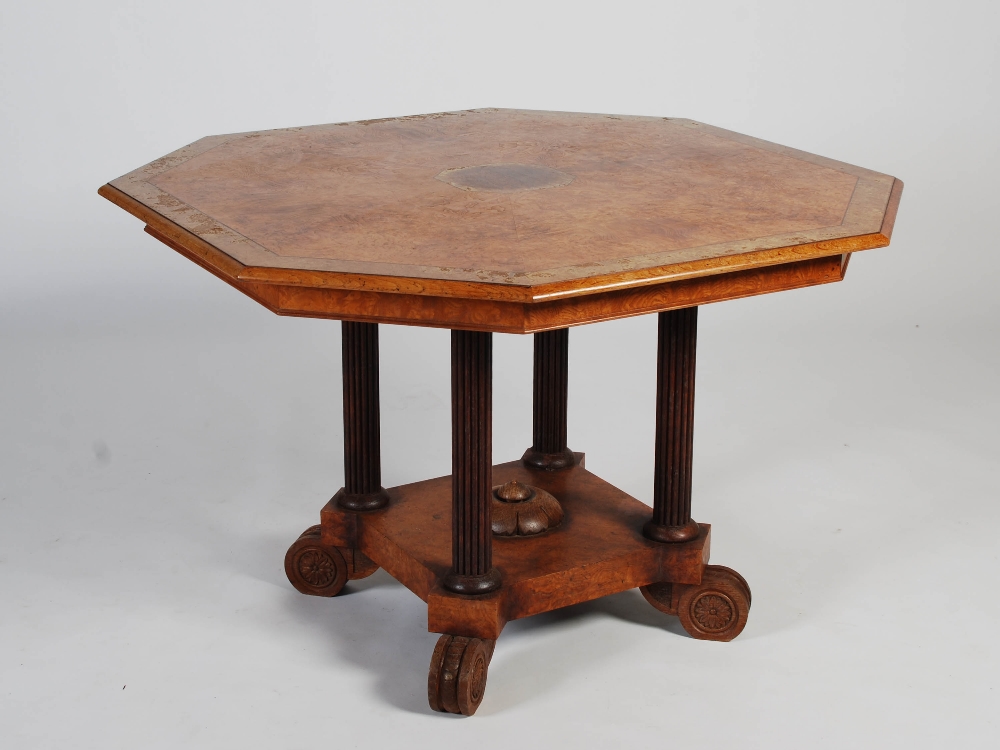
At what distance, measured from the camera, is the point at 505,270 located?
Result: 307 centimetres

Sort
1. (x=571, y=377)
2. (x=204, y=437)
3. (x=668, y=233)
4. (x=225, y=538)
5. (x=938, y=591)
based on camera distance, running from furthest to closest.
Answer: (x=571, y=377) < (x=204, y=437) < (x=225, y=538) < (x=938, y=591) < (x=668, y=233)

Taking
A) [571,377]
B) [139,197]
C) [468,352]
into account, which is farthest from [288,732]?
[571,377]

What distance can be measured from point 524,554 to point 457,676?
0.49 m

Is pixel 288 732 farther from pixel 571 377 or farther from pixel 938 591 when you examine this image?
pixel 571 377

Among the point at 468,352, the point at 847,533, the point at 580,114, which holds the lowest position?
the point at 847,533

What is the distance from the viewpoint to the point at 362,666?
3.91 meters

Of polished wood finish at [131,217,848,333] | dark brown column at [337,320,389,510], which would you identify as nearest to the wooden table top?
polished wood finish at [131,217,848,333]

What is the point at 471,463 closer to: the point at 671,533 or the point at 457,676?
the point at 457,676

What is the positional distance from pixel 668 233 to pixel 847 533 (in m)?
1.70

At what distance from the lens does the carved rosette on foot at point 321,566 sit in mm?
4281

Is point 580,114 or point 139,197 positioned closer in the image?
point 139,197

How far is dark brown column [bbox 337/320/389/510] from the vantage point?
4.18m

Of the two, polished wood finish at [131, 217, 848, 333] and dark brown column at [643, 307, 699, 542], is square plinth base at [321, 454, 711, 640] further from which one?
polished wood finish at [131, 217, 848, 333]

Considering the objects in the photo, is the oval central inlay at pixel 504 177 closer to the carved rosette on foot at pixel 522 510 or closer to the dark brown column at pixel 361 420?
the dark brown column at pixel 361 420
